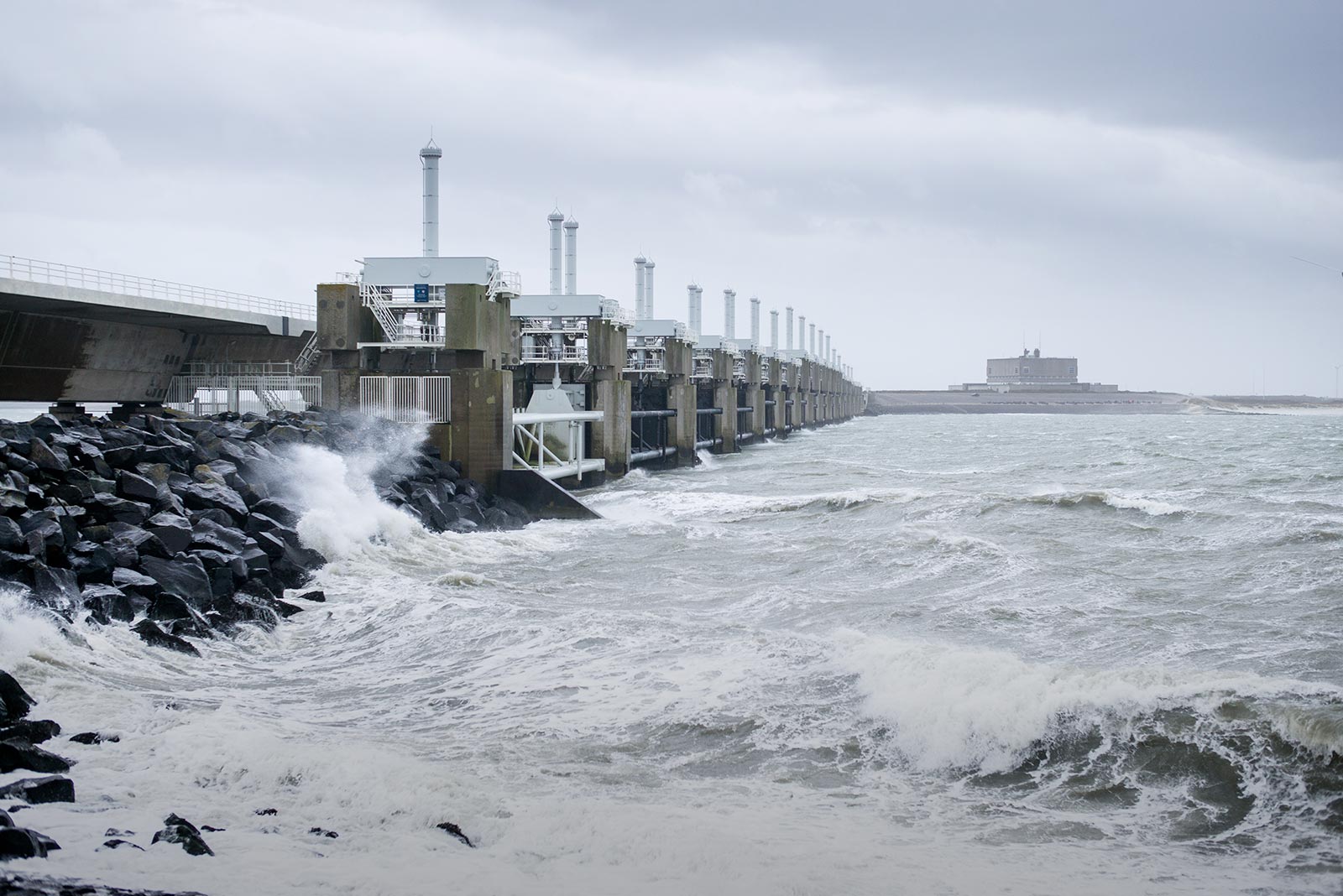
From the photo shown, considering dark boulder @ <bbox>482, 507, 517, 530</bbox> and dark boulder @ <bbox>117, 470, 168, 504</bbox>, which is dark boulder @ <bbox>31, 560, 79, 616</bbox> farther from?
dark boulder @ <bbox>482, 507, 517, 530</bbox>

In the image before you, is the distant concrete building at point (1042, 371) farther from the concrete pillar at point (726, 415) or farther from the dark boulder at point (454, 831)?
the dark boulder at point (454, 831)

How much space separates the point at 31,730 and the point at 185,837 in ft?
7.99

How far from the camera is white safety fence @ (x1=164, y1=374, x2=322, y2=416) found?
29547 millimetres

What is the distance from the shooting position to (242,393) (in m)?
30.6

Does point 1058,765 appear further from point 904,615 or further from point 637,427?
point 637,427

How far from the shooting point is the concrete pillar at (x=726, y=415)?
61469 millimetres

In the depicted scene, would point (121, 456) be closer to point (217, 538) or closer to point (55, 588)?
point (217, 538)

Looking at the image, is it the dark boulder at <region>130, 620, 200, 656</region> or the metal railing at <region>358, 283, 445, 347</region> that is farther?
the metal railing at <region>358, 283, 445, 347</region>

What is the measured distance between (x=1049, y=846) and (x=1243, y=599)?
9.51 m

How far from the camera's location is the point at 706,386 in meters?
63.1

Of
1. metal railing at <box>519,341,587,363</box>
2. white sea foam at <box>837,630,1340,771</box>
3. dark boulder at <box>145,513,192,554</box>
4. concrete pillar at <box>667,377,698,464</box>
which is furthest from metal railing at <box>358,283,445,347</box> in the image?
concrete pillar at <box>667,377,698,464</box>

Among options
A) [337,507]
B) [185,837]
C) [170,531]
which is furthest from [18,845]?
[337,507]

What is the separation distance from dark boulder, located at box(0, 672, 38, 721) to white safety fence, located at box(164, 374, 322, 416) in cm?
2131

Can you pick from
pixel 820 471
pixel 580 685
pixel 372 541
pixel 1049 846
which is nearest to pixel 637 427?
pixel 820 471
